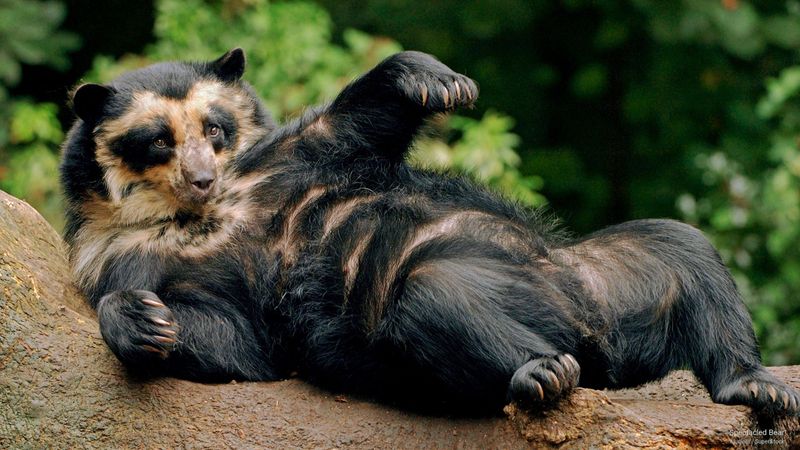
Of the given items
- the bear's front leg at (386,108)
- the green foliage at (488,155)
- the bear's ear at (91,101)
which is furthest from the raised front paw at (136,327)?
the green foliage at (488,155)

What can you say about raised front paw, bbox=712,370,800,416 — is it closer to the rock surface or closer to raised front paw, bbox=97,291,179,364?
the rock surface

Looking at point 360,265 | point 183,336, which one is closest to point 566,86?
point 360,265

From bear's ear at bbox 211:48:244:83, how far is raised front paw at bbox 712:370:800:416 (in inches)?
108

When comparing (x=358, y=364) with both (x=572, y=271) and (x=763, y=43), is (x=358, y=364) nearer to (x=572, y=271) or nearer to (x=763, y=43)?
(x=572, y=271)

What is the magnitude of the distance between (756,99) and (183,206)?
682cm

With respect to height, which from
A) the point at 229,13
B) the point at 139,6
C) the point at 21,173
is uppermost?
the point at 229,13

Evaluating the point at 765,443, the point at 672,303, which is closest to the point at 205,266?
the point at 672,303

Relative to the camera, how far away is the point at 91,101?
4.99 meters

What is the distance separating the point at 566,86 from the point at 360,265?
24.3 ft

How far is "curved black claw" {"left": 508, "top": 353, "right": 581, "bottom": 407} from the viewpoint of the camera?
12.4ft

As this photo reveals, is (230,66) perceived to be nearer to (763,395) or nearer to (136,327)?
(136,327)

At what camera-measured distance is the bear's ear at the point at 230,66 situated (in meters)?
5.38

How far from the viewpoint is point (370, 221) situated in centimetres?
472

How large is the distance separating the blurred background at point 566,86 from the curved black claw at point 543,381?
404 cm
